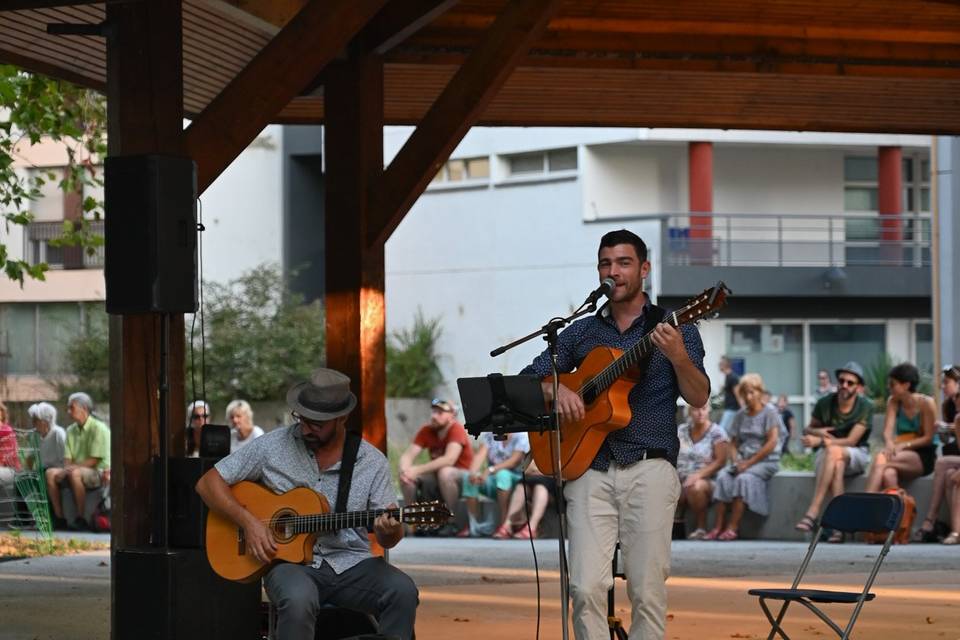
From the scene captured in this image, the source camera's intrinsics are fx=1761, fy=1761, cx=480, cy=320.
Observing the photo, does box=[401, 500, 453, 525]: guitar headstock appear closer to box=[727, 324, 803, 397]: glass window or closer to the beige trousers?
the beige trousers

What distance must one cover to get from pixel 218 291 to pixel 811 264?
1033 cm

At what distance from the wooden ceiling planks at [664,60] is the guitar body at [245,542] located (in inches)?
148

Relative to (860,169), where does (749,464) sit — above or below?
below

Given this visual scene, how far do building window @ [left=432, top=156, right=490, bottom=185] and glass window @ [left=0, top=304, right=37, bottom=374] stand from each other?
759 centimetres

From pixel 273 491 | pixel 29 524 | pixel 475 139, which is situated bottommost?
pixel 29 524

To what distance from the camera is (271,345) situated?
27.7 meters

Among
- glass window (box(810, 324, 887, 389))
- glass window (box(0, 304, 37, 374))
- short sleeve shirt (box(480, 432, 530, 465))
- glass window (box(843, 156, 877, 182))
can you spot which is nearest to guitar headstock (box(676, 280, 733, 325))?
short sleeve shirt (box(480, 432, 530, 465))

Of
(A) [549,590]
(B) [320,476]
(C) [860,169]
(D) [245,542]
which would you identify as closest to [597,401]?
(B) [320,476]

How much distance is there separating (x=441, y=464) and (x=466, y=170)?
17.6 metres

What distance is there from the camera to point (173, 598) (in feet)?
21.9

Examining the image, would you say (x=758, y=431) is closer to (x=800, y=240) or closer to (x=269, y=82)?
(x=269, y=82)

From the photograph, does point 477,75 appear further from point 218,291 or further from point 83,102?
point 218,291

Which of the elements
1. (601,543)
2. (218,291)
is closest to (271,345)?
(218,291)

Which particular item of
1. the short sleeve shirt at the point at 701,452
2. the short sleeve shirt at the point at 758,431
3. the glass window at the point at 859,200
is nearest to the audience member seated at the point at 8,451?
the short sleeve shirt at the point at 701,452
